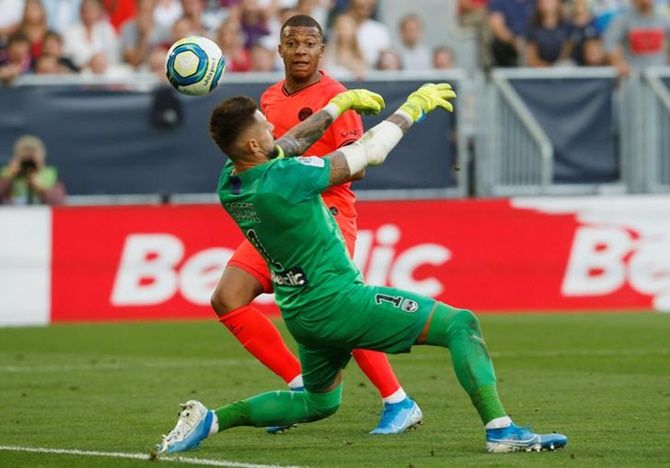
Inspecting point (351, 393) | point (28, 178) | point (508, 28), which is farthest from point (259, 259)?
point (508, 28)

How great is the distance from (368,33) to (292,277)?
12.7 metres

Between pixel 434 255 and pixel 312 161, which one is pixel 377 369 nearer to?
pixel 312 161

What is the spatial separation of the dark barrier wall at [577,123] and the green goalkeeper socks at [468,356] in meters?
11.4

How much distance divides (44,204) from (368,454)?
1057cm

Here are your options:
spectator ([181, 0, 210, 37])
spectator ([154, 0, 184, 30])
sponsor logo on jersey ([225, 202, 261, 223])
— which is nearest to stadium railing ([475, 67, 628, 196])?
spectator ([181, 0, 210, 37])

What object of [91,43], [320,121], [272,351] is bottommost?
[272,351]

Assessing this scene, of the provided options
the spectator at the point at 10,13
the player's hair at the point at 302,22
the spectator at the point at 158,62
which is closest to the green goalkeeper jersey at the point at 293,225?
the player's hair at the point at 302,22

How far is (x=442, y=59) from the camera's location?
20172 mm

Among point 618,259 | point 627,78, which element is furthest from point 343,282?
point 627,78

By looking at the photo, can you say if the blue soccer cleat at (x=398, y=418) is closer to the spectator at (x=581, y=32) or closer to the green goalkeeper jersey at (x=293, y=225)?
the green goalkeeper jersey at (x=293, y=225)

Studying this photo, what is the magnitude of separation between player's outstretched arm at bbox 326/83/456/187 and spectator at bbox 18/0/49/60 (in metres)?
11.7

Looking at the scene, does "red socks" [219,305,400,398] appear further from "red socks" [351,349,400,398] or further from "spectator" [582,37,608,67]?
"spectator" [582,37,608,67]

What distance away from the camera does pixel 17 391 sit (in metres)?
12.1

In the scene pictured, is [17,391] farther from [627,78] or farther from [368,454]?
[627,78]
